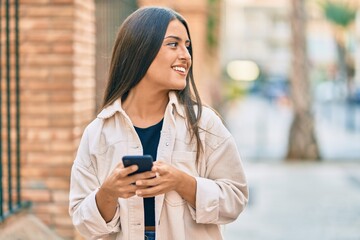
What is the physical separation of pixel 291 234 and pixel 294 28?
10219 millimetres

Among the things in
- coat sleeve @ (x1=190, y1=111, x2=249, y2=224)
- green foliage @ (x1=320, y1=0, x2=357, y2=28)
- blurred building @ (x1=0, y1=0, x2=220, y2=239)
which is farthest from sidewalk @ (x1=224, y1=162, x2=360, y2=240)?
green foliage @ (x1=320, y1=0, x2=357, y2=28)

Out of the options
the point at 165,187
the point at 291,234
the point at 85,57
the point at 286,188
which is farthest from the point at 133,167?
the point at 286,188

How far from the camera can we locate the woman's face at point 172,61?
2652mm

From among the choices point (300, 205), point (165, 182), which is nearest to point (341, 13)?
point (300, 205)

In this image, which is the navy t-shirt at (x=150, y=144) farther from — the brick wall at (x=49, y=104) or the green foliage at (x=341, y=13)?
the green foliage at (x=341, y=13)

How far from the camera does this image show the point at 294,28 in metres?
17.8

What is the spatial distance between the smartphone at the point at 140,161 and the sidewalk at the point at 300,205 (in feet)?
19.6

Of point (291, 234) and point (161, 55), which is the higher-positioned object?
point (161, 55)

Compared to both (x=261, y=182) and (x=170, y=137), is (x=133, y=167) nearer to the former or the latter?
(x=170, y=137)

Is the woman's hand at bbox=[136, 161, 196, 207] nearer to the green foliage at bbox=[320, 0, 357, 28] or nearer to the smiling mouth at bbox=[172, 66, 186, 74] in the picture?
the smiling mouth at bbox=[172, 66, 186, 74]

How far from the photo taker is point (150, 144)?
8.85 feet

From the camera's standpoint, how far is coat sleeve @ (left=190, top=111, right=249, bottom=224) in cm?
266

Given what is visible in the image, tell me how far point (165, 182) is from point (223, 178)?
34cm

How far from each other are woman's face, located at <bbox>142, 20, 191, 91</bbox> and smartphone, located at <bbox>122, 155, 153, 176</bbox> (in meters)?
0.43
